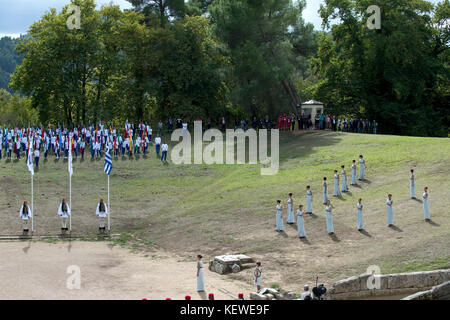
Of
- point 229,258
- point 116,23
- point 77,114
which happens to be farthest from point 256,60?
point 229,258

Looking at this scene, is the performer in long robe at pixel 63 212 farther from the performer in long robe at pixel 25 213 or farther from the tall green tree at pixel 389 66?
the tall green tree at pixel 389 66

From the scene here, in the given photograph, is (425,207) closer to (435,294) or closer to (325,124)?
(435,294)

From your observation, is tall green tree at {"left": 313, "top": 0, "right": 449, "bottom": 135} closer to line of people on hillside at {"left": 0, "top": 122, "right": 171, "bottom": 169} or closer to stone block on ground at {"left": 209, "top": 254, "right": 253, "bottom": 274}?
line of people on hillside at {"left": 0, "top": 122, "right": 171, "bottom": 169}

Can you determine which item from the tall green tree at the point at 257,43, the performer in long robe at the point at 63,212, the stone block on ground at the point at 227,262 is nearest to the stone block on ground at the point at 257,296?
the stone block on ground at the point at 227,262

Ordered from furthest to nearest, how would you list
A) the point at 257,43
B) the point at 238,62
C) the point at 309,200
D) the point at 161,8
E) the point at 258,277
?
the point at 161,8 < the point at 257,43 < the point at 238,62 < the point at 309,200 < the point at 258,277

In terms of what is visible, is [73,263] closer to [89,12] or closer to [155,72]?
[155,72]

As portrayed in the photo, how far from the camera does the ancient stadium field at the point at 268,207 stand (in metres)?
18.8

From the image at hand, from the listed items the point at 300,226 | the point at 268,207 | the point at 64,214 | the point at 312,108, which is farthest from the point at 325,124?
the point at 64,214

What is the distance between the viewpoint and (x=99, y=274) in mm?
18875

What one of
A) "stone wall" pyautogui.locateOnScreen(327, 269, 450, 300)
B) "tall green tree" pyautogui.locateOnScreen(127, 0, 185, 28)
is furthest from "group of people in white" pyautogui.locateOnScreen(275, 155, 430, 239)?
"tall green tree" pyautogui.locateOnScreen(127, 0, 185, 28)

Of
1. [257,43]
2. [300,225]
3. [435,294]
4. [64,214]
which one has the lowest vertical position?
[435,294]

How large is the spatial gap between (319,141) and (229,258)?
75.9 feet

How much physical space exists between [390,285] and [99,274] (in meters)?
9.86

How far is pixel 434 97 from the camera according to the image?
170 feet
